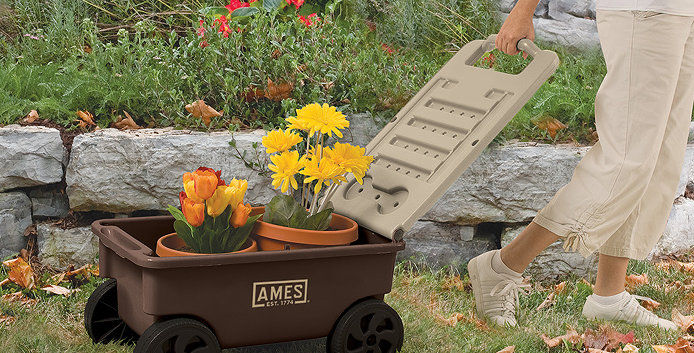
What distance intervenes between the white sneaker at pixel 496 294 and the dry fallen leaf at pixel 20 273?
64.8 inches

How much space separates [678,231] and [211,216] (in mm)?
2398

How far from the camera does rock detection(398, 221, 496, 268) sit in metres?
3.54

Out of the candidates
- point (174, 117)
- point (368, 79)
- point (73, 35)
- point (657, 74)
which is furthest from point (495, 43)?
point (73, 35)

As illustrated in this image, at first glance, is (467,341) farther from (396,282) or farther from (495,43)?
(495,43)

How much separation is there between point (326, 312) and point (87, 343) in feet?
2.59

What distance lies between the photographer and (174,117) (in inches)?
138

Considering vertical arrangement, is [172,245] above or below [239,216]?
below

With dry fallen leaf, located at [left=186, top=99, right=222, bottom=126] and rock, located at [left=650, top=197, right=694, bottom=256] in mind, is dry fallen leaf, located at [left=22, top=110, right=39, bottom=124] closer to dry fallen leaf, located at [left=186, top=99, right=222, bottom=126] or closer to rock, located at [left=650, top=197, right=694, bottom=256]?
dry fallen leaf, located at [left=186, top=99, right=222, bottom=126]

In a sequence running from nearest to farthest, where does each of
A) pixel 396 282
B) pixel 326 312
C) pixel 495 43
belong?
pixel 326 312 → pixel 495 43 → pixel 396 282

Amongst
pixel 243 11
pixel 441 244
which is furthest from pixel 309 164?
pixel 243 11

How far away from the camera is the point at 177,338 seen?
7.21ft

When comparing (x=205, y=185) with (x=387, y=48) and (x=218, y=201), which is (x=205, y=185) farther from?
(x=387, y=48)

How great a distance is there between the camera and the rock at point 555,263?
357 cm

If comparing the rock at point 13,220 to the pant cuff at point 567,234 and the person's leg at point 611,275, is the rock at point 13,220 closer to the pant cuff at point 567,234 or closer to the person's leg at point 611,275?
the pant cuff at point 567,234
